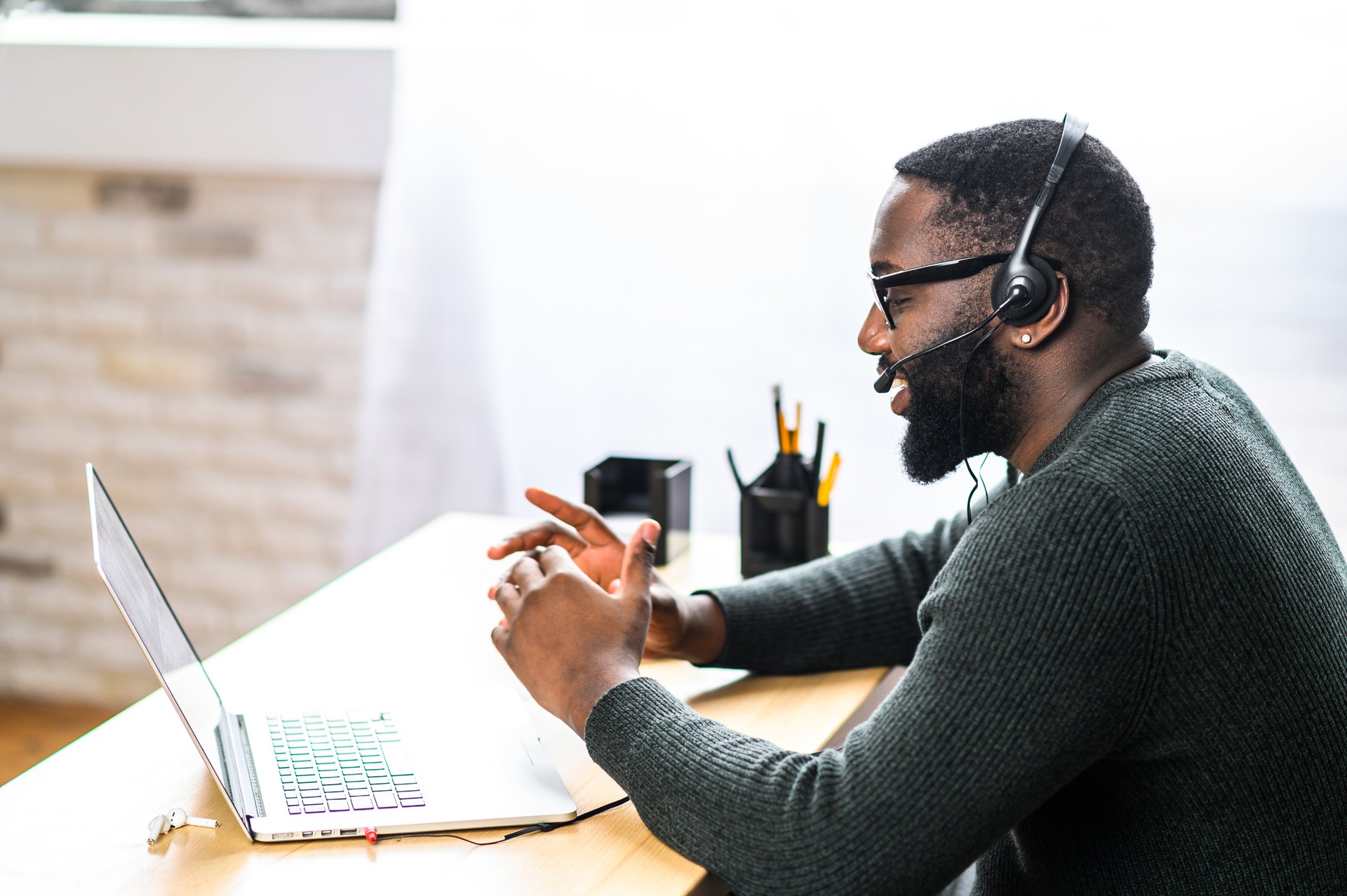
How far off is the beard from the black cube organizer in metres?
0.52

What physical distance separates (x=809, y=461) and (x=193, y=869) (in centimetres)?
95

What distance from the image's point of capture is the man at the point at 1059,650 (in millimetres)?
769

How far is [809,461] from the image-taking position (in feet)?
5.26

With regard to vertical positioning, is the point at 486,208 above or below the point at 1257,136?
below

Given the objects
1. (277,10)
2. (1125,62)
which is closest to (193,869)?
(1125,62)

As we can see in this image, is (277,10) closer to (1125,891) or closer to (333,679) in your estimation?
(333,679)

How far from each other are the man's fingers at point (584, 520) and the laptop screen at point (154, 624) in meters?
0.38

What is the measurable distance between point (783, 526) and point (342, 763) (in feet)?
2.16

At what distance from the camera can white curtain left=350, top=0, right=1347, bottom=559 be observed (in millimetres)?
1607

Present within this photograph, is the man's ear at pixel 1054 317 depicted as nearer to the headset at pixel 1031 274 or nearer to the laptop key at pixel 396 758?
the headset at pixel 1031 274

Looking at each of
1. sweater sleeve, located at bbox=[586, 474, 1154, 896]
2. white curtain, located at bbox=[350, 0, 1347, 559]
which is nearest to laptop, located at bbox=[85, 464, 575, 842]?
sweater sleeve, located at bbox=[586, 474, 1154, 896]

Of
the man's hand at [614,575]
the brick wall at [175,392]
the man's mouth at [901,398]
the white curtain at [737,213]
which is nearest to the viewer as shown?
the man's mouth at [901,398]

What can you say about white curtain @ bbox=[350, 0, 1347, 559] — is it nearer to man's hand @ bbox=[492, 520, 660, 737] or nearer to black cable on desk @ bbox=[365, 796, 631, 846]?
man's hand @ bbox=[492, 520, 660, 737]

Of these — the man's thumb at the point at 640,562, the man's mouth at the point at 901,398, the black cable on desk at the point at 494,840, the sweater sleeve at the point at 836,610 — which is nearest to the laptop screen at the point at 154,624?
the black cable on desk at the point at 494,840
